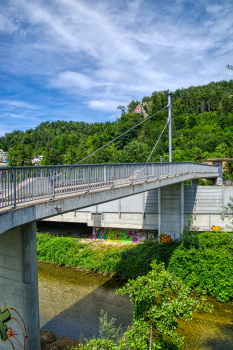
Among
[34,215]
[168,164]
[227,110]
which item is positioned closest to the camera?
[34,215]

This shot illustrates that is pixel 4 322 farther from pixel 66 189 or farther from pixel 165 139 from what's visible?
pixel 165 139

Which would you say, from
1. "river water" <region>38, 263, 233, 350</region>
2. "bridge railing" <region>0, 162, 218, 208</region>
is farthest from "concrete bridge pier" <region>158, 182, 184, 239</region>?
"bridge railing" <region>0, 162, 218, 208</region>

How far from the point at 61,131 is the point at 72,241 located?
137 m

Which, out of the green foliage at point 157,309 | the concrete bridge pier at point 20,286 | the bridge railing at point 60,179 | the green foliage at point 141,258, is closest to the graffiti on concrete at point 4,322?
the concrete bridge pier at point 20,286

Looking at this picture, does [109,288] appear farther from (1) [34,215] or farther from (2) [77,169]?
(1) [34,215]

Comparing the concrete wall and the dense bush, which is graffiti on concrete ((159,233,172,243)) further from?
the concrete wall

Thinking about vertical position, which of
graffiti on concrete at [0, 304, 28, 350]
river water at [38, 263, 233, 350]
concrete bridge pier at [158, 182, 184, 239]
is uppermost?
concrete bridge pier at [158, 182, 184, 239]

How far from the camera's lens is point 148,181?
12977 millimetres

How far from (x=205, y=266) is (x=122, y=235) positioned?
9950 mm


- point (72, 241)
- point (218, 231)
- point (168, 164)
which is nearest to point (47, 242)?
point (72, 241)

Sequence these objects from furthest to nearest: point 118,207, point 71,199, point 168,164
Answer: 1. point 118,207
2. point 168,164
3. point 71,199

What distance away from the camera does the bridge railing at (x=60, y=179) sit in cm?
654

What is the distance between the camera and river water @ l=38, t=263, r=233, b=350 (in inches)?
441

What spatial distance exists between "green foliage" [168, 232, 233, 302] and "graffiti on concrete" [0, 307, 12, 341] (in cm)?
1048
